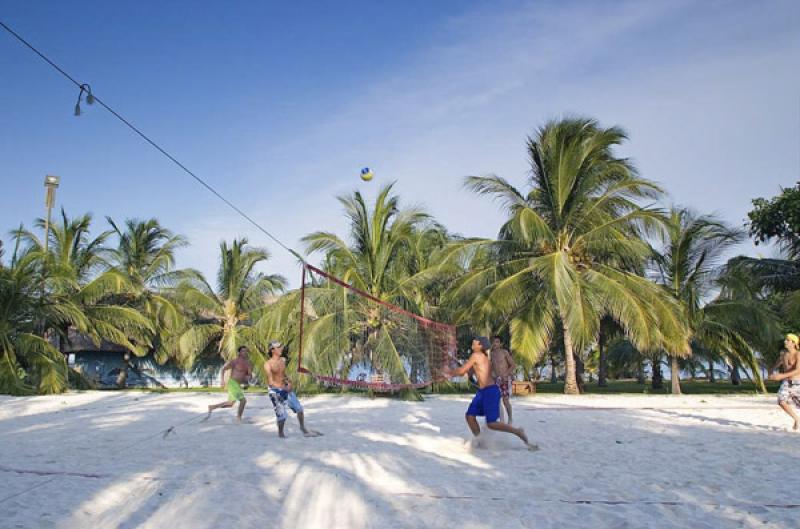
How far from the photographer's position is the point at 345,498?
16.7 ft

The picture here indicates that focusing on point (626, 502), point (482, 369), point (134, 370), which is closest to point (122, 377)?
point (134, 370)

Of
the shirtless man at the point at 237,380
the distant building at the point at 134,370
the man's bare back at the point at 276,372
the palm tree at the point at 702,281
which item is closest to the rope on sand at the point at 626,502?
the man's bare back at the point at 276,372

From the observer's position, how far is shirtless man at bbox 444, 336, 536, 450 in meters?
7.23

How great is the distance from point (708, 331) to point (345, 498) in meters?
16.8

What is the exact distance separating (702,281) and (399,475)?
1564 cm

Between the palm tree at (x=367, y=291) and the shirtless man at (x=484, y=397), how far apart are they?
Answer: 8690mm

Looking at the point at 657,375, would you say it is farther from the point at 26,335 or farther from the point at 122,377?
the point at 122,377

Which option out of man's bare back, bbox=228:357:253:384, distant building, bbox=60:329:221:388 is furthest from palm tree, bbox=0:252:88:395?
man's bare back, bbox=228:357:253:384

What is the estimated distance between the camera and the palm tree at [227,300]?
24.2 metres

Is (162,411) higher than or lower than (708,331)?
lower

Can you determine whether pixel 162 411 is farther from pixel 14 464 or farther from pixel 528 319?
pixel 528 319

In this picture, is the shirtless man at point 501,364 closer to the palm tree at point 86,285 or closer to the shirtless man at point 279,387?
the shirtless man at point 279,387

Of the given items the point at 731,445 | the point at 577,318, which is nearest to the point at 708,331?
the point at 577,318

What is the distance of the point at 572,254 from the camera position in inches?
723
